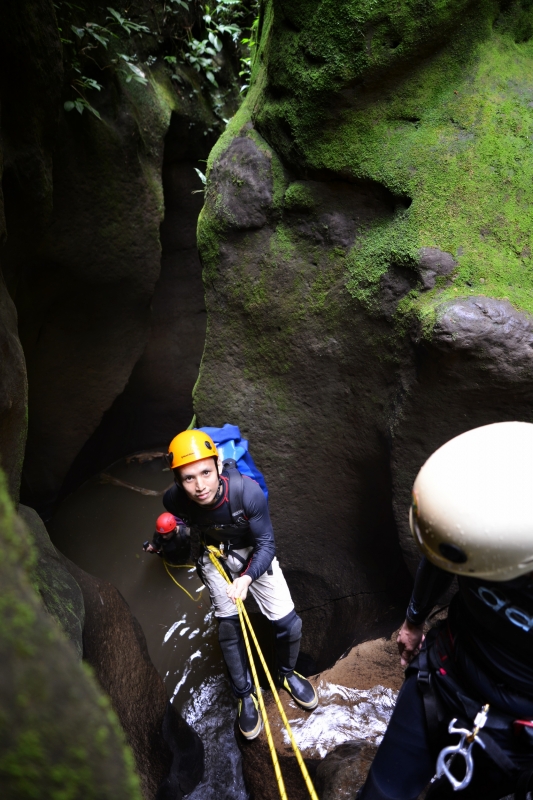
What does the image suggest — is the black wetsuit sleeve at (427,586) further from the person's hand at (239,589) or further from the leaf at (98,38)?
the leaf at (98,38)

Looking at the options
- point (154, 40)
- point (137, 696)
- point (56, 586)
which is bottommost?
point (137, 696)

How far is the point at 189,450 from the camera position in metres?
2.60

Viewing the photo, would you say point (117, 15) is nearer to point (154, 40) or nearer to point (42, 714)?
point (154, 40)

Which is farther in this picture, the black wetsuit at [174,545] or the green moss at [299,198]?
the black wetsuit at [174,545]

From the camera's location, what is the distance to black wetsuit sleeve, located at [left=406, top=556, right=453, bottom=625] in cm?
193

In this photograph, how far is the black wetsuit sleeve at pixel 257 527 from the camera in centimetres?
278

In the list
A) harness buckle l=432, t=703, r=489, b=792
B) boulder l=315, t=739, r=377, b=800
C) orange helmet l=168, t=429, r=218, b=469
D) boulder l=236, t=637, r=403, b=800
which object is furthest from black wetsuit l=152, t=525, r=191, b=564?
harness buckle l=432, t=703, r=489, b=792

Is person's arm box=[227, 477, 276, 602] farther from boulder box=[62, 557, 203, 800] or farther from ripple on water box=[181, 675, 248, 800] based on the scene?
ripple on water box=[181, 675, 248, 800]

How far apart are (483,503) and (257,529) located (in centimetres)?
155

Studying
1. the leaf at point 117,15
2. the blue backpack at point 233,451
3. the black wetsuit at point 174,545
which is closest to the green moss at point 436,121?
the blue backpack at point 233,451

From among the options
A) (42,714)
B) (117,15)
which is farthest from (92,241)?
(42,714)

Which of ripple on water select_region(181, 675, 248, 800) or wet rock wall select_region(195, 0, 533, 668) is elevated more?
wet rock wall select_region(195, 0, 533, 668)

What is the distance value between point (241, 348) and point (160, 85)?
346 cm

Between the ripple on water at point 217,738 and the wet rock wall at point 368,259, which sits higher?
the wet rock wall at point 368,259
